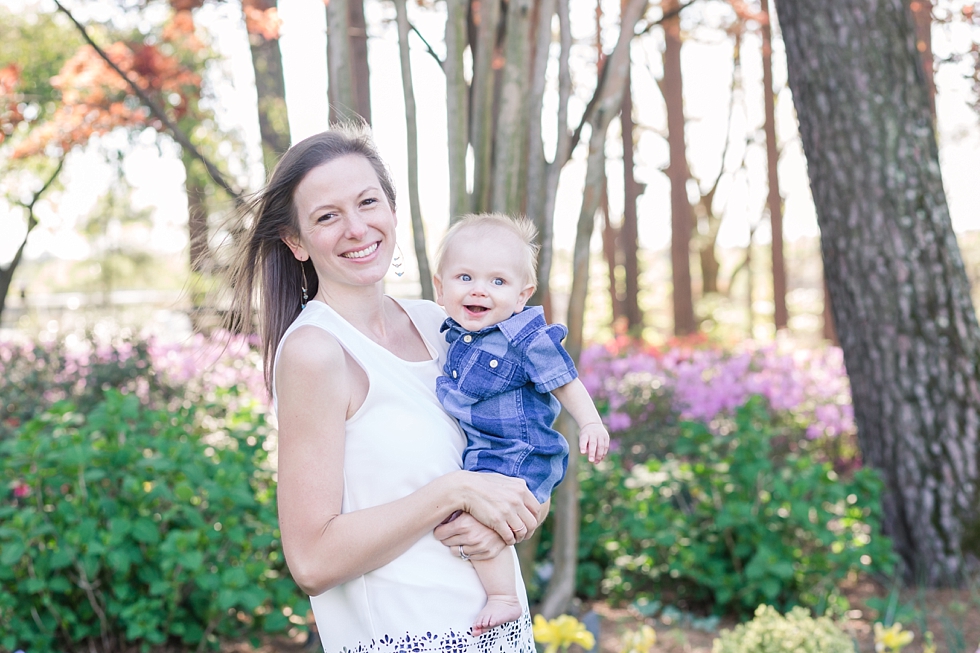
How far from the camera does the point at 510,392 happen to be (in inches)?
64.8

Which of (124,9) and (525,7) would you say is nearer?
(525,7)

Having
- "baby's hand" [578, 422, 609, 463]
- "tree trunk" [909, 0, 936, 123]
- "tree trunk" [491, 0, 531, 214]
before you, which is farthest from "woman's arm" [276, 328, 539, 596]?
"tree trunk" [909, 0, 936, 123]

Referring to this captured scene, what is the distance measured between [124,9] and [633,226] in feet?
24.0

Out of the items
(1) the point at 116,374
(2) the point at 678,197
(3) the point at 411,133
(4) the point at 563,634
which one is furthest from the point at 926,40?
(4) the point at 563,634

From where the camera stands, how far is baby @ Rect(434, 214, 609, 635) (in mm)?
1581

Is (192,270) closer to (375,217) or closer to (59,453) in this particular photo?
(375,217)

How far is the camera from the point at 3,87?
22.3 ft

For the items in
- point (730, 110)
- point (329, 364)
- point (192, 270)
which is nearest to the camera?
point (329, 364)

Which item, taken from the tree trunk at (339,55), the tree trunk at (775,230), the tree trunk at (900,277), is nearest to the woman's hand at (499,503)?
the tree trunk at (339,55)

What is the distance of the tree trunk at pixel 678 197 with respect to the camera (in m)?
11.8

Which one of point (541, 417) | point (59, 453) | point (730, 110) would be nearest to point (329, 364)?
point (541, 417)

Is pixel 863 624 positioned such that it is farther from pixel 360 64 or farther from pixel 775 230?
pixel 775 230

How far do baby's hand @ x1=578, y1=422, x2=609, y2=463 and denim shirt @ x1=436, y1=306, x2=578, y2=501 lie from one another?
10 centimetres

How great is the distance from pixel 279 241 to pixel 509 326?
476 millimetres
